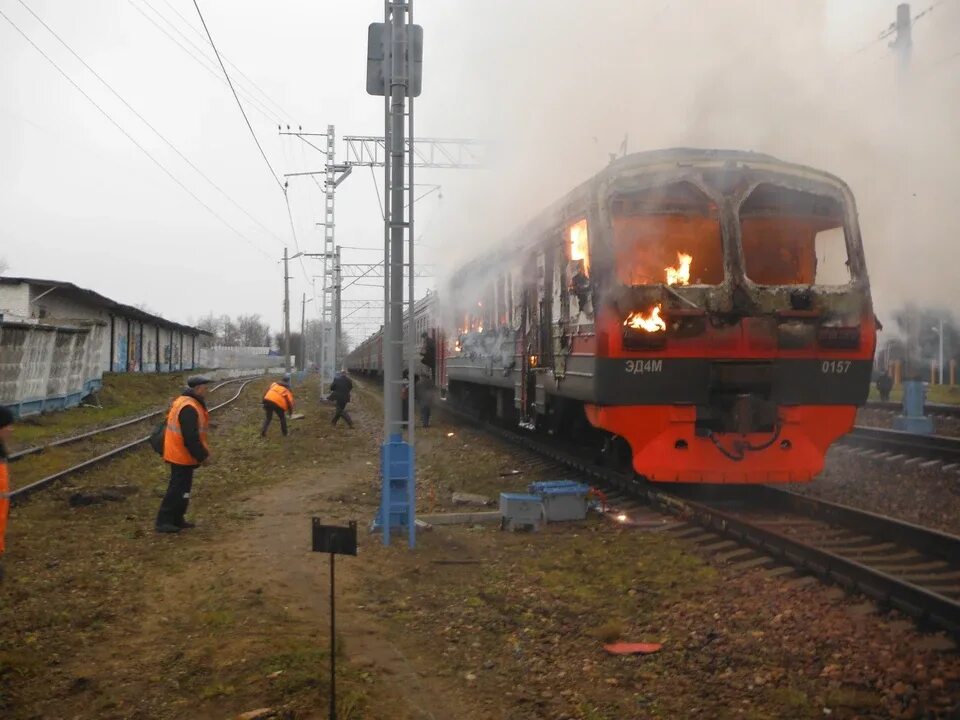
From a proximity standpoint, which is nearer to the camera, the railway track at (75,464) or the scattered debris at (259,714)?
the scattered debris at (259,714)

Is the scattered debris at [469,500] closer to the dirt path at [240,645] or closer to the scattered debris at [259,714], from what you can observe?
the dirt path at [240,645]

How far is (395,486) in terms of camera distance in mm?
7277

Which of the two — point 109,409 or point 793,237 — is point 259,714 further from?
point 109,409

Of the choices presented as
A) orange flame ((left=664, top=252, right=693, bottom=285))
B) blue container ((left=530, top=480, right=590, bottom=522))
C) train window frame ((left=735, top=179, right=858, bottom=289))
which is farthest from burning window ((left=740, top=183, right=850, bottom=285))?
blue container ((left=530, top=480, right=590, bottom=522))

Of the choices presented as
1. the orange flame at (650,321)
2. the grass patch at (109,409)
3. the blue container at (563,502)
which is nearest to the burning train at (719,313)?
the orange flame at (650,321)

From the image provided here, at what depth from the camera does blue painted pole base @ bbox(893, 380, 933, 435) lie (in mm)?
13273

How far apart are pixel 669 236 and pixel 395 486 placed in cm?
344

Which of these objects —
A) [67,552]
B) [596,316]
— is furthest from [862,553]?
[67,552]

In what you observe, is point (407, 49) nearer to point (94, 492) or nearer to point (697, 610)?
point (697, 610)

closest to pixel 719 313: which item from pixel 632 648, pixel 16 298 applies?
pixel 632 648

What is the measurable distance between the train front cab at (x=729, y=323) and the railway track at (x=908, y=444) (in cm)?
377

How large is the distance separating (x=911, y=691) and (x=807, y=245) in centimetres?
505

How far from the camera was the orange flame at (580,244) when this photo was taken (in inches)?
307

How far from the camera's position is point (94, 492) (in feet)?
30.6
